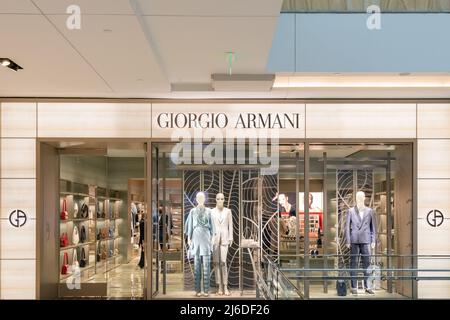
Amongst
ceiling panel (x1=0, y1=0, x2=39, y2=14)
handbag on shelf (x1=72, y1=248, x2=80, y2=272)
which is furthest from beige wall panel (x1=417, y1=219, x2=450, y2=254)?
ceiling panel (x1=0, y1=0, x2=39, y2=14)

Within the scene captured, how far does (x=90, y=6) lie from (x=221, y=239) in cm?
533

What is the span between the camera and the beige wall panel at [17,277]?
25.6 ft

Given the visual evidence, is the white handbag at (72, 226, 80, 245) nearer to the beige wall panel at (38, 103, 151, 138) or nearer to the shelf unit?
the shelf unit

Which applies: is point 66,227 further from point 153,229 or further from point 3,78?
point 3,78

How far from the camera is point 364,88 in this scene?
7.30m

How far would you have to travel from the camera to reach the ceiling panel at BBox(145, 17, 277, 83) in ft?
14.6

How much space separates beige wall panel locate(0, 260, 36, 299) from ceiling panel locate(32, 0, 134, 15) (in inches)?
197

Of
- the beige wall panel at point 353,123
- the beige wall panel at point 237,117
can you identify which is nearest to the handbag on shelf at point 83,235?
the beige wall panel at point 237,117

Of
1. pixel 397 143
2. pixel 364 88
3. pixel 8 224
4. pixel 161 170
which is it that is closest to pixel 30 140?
pixel 8 224

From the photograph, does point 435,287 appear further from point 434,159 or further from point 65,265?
point 65,265

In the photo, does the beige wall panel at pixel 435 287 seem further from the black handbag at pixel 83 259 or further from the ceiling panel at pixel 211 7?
the black handbag at pixel 83 259

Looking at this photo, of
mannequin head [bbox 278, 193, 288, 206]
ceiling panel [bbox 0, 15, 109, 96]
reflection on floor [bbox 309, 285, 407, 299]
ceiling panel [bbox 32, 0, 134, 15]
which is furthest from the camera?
mannequin head [bbox 278, 193, 288, 206]

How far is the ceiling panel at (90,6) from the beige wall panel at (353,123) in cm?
449

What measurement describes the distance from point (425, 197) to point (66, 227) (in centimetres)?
572
